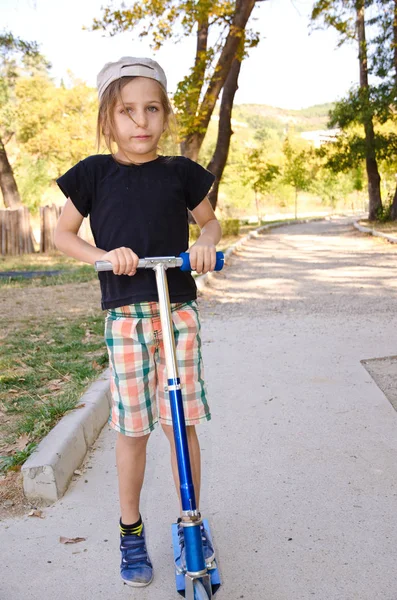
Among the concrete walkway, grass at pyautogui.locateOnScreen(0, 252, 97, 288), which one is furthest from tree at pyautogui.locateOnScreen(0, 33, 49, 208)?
the concrete walkway

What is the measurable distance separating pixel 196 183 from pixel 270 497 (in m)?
1.46

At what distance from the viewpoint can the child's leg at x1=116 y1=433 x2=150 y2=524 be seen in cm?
245

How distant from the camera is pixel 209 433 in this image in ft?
12.5

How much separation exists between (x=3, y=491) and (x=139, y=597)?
1023 mm

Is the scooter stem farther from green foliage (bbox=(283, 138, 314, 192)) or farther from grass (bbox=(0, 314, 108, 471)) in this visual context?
green foliage (bbox=(283, 138, 314, 192))

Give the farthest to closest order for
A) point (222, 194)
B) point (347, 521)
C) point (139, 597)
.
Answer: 1. point (222, 194)
2. point (347, 521)
3. point (139, 597)

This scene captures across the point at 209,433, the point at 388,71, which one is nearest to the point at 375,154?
the point at 388,71

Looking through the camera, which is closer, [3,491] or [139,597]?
[139,597]

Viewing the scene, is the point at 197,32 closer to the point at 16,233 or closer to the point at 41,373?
the point at 16,233

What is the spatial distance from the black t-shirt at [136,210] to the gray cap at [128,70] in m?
0.27

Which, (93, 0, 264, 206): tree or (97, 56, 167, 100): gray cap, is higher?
(93, 0, 264, 206): tree

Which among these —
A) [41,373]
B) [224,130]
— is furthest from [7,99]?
[41,373]

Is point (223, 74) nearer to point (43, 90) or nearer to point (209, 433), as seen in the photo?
point (209, 433)

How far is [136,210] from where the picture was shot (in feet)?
7.63
